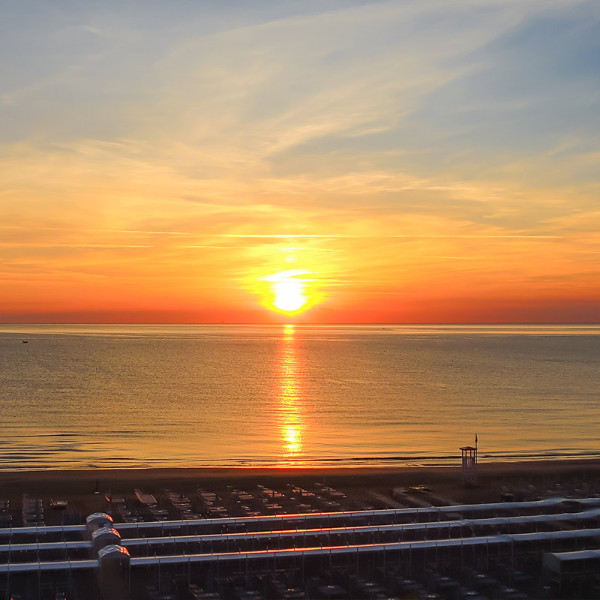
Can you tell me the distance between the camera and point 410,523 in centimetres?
2584

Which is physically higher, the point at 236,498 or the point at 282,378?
the point at 282,378

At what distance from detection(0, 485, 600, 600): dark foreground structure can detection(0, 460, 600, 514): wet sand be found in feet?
18.1

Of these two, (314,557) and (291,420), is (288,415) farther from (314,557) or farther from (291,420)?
(314,557)

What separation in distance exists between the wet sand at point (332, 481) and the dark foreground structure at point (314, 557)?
18.1ft

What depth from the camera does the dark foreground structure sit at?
19719mm

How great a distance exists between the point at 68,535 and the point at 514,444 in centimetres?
3651

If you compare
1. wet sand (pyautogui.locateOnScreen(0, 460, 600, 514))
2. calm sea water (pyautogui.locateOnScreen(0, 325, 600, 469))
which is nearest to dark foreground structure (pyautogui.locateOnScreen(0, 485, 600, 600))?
wet sand (pyautogui.locateOnScreen(0, 460, 600, 514))

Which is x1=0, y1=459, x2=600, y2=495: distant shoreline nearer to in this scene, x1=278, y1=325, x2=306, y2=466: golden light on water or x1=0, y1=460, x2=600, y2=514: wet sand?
x1=0, y1=460, x2=600, y2=514: wet sand

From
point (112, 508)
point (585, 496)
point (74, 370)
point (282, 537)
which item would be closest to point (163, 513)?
point (112, 508)

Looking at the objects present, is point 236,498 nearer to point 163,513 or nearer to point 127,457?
point 163,513

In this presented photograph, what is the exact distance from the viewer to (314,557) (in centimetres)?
2125

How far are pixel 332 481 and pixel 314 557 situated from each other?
1487 centimetres

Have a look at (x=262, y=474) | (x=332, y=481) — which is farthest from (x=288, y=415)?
(x=332, y=481)

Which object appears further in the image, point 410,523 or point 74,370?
point 74,370
